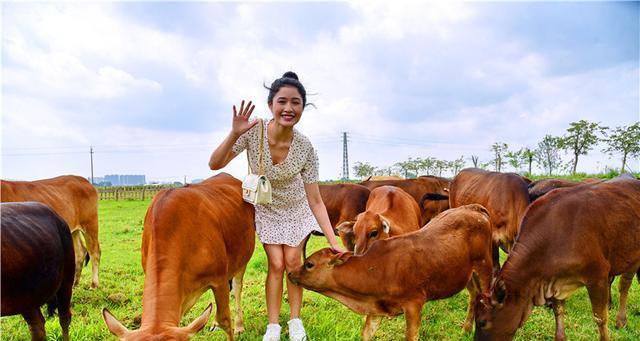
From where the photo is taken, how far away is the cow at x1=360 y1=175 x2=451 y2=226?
10.5m

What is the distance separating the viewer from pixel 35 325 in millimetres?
3936

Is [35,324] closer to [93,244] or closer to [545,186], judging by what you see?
[93,244]

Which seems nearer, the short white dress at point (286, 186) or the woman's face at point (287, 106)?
the woman's face at point (287, 106)

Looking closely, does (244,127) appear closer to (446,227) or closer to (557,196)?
(446,227)

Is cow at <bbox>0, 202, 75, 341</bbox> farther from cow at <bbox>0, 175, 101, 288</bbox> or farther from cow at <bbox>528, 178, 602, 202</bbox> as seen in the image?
cow at <bbox>528, 178, 602, 202</bbox>

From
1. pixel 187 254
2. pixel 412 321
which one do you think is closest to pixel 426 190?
pixel 412 321

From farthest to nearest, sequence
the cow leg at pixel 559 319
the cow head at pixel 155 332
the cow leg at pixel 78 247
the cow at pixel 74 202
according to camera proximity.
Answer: the cow leg at pixel 78 247 → the cow at pixel 74 202 → the cow leg at pixel 559 319 → the cow head at pixel 155 332

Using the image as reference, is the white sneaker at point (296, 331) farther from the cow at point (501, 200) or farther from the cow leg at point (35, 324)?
the cow at point (501, 200)

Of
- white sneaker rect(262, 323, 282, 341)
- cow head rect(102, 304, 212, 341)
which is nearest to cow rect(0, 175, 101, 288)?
white sneaker rect(262, 323, 282, 341)

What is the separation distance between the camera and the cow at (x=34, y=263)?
11.6 ft

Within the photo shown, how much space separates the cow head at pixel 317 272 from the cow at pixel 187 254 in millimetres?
677

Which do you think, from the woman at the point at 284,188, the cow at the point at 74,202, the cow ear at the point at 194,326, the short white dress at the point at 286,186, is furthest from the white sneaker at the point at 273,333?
the cow at the point at 74,202

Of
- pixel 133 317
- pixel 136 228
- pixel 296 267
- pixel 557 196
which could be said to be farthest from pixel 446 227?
pixel 136 228

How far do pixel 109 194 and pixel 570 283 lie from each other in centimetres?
4249
